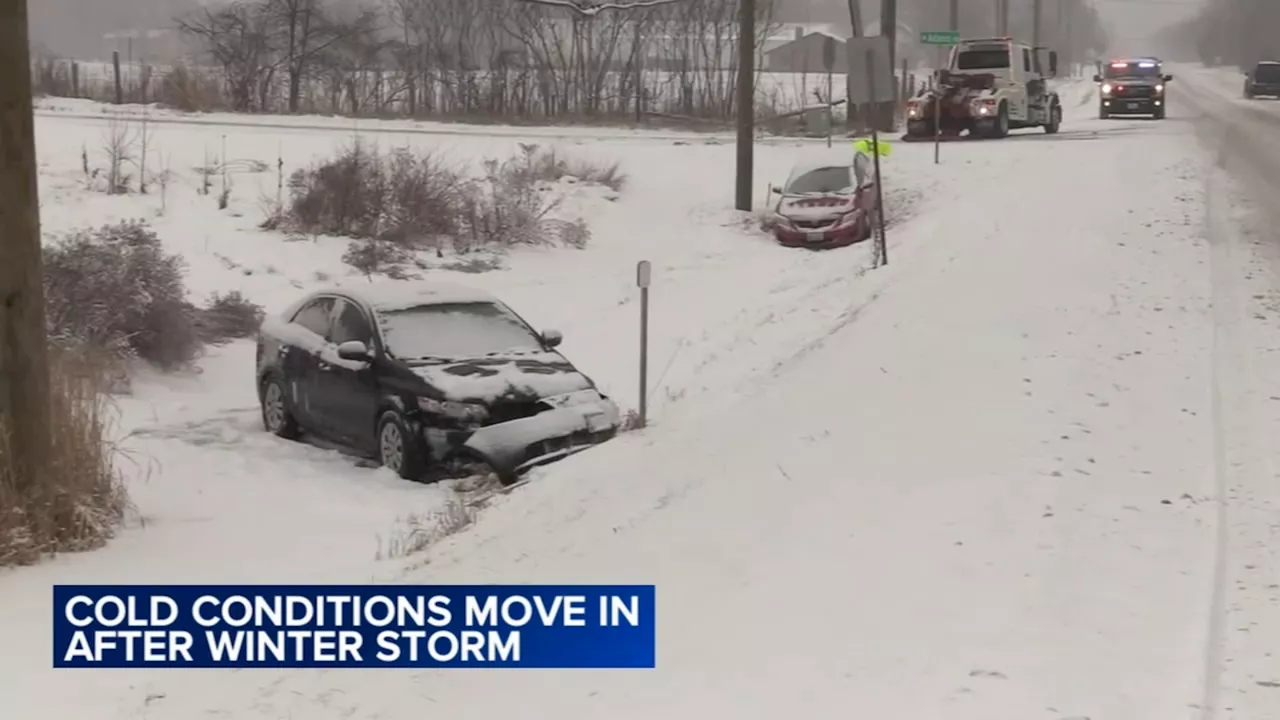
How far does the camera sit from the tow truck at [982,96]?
1116 inches

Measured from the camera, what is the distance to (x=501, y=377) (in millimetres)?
10195

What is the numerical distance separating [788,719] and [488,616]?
1608 millimetres

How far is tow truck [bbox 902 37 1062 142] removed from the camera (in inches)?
1116

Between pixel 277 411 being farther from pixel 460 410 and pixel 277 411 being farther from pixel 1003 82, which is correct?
pixel 1003 82

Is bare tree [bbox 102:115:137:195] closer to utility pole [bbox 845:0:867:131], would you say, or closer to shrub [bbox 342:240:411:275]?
shrub [bbox 342:240:411:275]

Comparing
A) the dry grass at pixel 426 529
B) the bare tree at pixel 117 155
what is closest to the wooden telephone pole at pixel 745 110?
the bare tree at pixel 117 155

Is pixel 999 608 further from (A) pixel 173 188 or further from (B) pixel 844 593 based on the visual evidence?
(A) pixel 173 188

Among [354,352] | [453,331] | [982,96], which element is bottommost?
[354,352]

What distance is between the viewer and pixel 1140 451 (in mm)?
7832

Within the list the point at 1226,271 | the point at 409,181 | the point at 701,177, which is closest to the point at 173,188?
the point at 409,181

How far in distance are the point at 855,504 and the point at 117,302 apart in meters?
9.53

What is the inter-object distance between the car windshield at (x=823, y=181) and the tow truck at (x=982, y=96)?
20.8 feet

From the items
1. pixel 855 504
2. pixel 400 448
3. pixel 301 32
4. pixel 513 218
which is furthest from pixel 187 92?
pixel 855 504

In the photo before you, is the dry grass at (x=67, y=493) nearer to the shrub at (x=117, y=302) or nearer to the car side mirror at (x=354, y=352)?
the car side mirror at (x=354, y=352)
